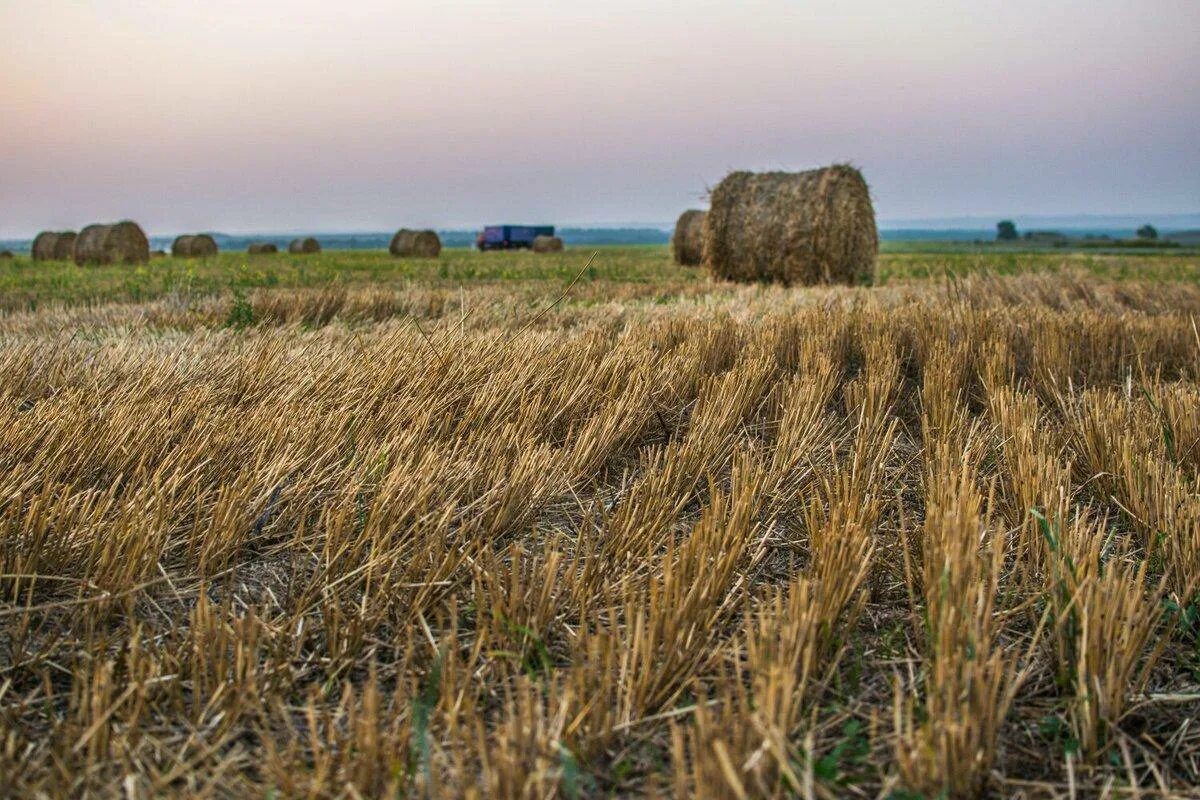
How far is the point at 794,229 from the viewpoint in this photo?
481 inches

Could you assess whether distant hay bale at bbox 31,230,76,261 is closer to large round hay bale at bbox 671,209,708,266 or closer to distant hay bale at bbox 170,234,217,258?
distant hay bale at bbox 170,234,217,258

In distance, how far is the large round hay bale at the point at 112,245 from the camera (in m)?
19.2

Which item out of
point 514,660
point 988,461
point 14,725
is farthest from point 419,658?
point 988,461

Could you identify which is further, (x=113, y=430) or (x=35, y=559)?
(x=113, y=430)

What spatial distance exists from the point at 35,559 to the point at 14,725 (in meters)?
0.54

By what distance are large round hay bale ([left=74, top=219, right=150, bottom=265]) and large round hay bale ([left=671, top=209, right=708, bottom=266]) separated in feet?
35.4

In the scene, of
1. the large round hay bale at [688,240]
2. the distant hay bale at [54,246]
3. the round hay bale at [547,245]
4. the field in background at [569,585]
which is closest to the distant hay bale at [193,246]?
the distant hay bale at [54,246]

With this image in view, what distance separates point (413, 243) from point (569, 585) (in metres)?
24.7

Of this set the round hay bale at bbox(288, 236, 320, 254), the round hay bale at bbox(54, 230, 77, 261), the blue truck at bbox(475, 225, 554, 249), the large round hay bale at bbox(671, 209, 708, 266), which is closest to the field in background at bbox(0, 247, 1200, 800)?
the large round hay bale at bbox(671, 209, 708, 266)

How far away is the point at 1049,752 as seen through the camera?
1424mm

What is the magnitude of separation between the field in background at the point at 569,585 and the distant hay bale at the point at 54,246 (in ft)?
67.0

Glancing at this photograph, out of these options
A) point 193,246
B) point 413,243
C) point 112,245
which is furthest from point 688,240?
point 193,246

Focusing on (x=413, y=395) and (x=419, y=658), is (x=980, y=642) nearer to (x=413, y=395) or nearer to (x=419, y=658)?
(x=419, y=658)

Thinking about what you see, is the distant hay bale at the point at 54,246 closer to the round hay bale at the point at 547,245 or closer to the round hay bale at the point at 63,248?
the round hay bale at the point at 63,248
